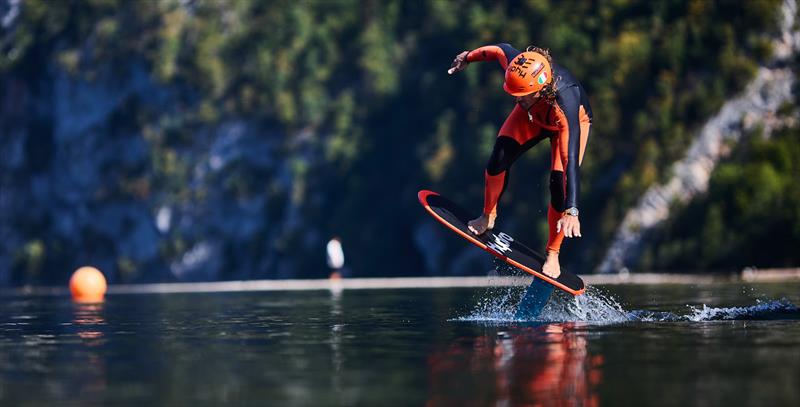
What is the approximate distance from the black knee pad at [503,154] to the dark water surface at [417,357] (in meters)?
1.78

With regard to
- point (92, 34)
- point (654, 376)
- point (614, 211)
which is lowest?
point (654, 376)

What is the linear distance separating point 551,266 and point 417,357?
4638 mm

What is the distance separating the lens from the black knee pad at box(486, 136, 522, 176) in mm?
15383

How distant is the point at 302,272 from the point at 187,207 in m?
7.82

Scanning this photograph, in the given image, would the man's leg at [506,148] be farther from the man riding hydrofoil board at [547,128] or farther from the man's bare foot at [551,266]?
the man's bare foot at [551,266]

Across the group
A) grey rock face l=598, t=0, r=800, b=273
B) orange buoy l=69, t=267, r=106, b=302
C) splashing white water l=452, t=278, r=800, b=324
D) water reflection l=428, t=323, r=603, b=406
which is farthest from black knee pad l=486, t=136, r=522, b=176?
grey rock face l=598, t=0, r=800, b=273

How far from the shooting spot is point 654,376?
9188 mm

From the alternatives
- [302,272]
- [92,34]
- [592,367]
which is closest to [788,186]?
[302,272]

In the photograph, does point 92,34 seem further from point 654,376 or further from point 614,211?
point 654,376

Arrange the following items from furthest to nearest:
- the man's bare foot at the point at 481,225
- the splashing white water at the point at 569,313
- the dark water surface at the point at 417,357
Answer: the man's bare foot at the point at 481,225, the splashing white water at the point at 569,313, the dark water surface at the point at 417,357

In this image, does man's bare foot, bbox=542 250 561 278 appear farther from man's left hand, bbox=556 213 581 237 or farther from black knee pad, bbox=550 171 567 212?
man's left hand, bbox=556 213 581 237

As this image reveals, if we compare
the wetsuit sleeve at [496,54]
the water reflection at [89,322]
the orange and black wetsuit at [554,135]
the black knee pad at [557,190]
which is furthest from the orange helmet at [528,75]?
the water reflection at [89,322]

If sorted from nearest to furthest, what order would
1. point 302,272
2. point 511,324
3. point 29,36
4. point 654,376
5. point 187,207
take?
point 654,376 → point 511,324 → point 302,272 → point 187,207 → point 29,36

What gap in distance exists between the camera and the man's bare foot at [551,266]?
49.9ft
